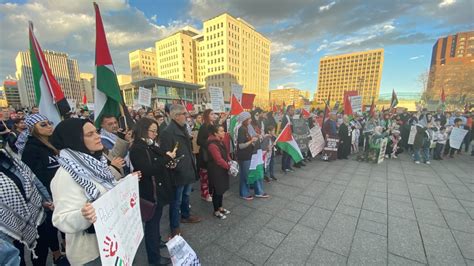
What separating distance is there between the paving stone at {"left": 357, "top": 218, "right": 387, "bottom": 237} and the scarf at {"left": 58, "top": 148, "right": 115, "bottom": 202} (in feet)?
13.2

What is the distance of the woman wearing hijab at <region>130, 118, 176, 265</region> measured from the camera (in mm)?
2201

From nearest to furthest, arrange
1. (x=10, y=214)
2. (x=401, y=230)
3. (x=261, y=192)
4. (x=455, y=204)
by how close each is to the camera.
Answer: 1. (x=10, y=214)
2. (x=401, y=230)
3. (x=455, y=204)
4. (x=261, y=192)

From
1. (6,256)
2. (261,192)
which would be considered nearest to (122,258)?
(6,256)

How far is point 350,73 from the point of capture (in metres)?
75.8

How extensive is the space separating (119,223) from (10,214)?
105 centimetres

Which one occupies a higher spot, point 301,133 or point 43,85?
point 43,85

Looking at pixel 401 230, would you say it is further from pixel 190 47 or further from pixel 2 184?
pixel 190 47

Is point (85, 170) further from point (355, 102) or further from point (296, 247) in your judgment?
point (355, 102)

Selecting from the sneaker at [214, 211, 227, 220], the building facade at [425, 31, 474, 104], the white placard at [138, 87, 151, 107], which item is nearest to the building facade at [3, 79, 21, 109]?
the white placard at [138, 87, 151, 107]

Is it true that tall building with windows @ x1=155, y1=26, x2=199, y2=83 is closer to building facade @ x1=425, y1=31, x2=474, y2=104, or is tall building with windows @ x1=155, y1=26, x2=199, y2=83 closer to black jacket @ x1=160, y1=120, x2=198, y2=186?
building facade @ x1=425, y1=31, x2=474, y2=104

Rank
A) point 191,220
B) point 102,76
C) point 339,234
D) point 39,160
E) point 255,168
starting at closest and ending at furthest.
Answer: point 39,160
point 102,76
point 339,234
point 191,220
point 255,168

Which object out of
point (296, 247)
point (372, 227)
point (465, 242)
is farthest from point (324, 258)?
point (465, 242)

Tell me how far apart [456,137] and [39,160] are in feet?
42.9

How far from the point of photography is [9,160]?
1762 millimetres
